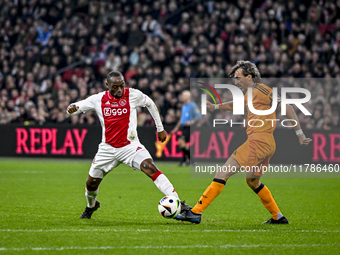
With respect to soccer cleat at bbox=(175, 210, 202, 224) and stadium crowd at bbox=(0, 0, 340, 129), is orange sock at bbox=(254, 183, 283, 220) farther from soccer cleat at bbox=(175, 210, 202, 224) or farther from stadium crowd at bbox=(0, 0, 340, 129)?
stadium crowd at bbox=(0, 0, 340, 129)

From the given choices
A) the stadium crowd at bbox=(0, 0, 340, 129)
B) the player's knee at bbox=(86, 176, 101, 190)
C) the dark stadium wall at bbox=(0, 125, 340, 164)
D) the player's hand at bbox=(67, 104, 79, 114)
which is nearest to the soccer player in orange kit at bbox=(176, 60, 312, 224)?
the player's knee at bbox=(86, 176, 101, 190)

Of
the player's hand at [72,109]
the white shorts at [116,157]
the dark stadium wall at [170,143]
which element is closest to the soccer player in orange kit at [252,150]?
the white shorts at [116,157]

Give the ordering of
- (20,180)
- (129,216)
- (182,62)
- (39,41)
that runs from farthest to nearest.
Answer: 1. (39,41)
2. (182,62)
3. (20,180)
4. (129,216)

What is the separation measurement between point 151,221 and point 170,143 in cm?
1037

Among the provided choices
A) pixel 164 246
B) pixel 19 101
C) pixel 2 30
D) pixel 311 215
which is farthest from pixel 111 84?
pixel 2 30

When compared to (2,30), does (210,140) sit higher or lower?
lower

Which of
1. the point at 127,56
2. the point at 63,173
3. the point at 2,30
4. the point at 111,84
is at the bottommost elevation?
the point at 63,173

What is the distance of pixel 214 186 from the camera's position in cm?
638

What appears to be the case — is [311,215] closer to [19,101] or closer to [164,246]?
[164,246]

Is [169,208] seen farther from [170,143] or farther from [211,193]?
[170,143]

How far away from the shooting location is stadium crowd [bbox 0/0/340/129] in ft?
57.2

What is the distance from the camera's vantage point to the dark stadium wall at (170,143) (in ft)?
52.2

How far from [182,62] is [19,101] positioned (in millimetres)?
6335

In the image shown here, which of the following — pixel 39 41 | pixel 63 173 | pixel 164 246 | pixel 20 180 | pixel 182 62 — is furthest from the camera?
pixel 39 41
